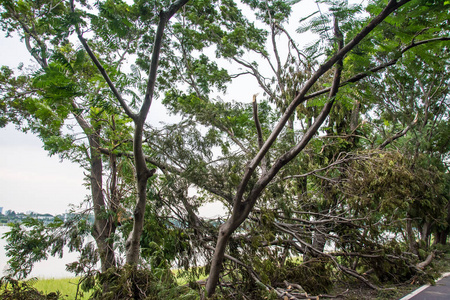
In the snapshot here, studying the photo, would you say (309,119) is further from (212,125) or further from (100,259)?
(100,259)

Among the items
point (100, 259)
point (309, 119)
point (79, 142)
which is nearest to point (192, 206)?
point (100, 259)

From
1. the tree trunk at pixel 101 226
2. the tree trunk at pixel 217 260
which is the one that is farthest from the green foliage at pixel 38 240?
the tree trunk at pixel 217 260

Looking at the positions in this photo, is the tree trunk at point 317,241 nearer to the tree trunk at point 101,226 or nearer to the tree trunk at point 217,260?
the tree trunk at point 217,260

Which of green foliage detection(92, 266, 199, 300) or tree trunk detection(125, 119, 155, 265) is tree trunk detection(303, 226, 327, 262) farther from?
tree trunk detection(125, 119, 155, 265)

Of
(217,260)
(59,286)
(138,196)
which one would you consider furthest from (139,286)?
(59,286)

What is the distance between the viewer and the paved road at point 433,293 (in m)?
4.81

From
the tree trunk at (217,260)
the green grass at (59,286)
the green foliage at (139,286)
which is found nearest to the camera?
the green foliage at (139,286)

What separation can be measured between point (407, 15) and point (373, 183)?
138 inches

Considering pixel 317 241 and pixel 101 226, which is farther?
pixel 317 241

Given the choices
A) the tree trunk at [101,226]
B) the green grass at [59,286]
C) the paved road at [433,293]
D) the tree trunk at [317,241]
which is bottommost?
the paved road at [433,293]

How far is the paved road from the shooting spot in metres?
4.81

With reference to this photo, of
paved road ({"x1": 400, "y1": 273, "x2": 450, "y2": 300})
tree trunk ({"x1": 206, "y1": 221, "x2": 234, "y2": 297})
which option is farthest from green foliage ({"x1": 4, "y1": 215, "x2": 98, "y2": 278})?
paved road ({"x1": 400, "y1": 273, "x2": 450, "y2": 300})

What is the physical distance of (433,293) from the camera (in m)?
5.14

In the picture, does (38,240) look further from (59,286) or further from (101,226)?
(59,286)
